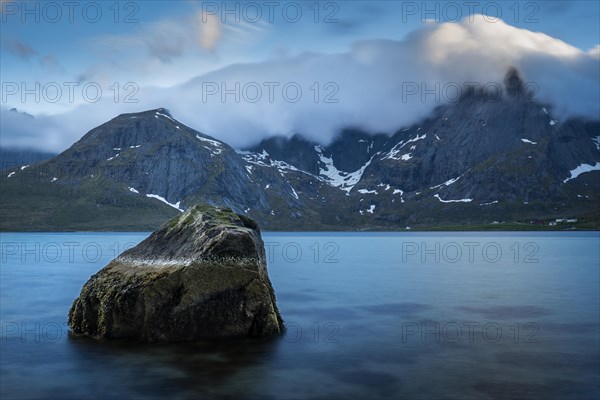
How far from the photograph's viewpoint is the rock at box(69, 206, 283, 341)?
24500mm

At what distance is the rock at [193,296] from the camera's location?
80.4ft

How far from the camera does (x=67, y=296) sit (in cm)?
4403

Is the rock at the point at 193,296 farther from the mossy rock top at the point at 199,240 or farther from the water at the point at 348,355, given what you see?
the water at the point at 348,355

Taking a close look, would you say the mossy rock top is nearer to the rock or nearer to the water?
the rock

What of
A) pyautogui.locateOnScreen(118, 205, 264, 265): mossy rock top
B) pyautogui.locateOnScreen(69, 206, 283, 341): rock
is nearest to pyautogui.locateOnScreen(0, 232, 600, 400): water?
pyautogui.locateOnScreen(69, 206, 283, 341): rock

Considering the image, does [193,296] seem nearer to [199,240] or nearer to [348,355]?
[199,240]

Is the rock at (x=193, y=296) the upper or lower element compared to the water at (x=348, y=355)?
upper

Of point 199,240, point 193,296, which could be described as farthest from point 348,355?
point 199,240

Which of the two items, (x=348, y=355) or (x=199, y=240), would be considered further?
(x=199, y=240)

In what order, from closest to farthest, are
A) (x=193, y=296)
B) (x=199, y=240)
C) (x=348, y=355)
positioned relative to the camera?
1. (x=348, y=355)
2. (x=193, y=296)
3. (x=199, y=240)

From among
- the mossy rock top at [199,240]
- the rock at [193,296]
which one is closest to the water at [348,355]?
the rock at [193,296]

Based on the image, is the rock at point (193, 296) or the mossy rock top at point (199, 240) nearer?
the rock at point (193, 296)

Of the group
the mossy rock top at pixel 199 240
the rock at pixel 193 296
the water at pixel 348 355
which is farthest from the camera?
the mossy rock top at pixel 199 240

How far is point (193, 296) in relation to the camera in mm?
24312
